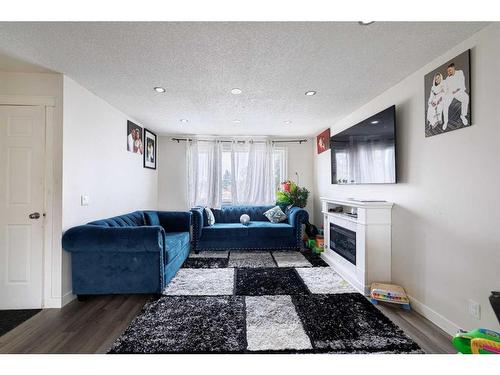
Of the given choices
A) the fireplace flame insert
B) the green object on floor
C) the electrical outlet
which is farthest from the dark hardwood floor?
the green object on floor

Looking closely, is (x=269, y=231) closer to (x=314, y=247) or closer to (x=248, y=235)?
(x=248, y=235)

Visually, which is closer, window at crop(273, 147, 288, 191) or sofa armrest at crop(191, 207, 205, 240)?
sofa armrest at crop(191, 207, 205, 240)

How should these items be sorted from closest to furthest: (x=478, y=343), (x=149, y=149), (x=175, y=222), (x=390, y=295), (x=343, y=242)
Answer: (x=478, y=343), (x=390, y=295), (x=343, y=242), (x=175, y=222), (x=149, y=149)

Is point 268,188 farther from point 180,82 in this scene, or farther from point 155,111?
point 180,82

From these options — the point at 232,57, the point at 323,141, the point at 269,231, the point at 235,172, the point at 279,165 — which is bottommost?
the point at 269,231

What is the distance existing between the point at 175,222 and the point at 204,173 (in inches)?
60.2

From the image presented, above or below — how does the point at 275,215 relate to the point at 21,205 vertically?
below

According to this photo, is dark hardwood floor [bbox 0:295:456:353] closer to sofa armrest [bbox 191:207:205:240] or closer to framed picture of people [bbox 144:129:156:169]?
sofa armrest [bbox 191:207:205:240]

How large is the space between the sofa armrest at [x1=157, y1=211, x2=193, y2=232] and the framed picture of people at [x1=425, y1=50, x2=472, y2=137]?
347cm

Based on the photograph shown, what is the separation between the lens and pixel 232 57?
1871 millimetres

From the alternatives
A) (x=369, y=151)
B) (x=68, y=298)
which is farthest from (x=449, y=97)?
(x=68, y=298)

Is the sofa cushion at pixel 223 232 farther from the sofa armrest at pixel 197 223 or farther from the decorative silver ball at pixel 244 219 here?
the decorative silver ball at pixel 244 219

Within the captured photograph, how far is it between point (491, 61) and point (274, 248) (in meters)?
3.51

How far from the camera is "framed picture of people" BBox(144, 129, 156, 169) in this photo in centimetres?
426
